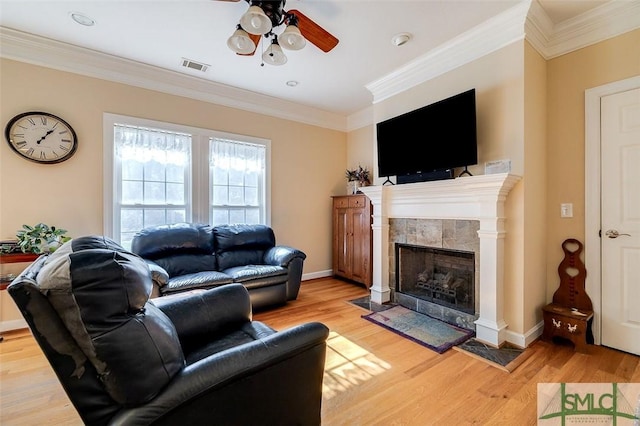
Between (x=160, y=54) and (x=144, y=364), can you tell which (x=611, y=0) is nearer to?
(x=144, y=364)

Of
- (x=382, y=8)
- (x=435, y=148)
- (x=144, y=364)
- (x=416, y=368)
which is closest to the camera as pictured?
(x=144, y=364)

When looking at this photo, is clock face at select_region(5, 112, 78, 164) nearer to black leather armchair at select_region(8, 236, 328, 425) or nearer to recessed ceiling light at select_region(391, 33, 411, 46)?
black leather armchair at select_region(8, 236, 328, 425)

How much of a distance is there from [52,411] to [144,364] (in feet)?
4.90

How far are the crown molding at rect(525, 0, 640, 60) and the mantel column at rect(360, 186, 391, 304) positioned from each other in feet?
6.68

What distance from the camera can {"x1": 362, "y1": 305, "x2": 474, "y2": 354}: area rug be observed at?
97.7 inches

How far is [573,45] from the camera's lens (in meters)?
2.54

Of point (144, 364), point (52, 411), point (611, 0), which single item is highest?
point (611, 0)

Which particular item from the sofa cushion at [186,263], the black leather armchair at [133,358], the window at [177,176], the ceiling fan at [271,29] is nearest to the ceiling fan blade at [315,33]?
the ceiling fan at [271,29]

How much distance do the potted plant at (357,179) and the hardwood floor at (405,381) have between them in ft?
8.10

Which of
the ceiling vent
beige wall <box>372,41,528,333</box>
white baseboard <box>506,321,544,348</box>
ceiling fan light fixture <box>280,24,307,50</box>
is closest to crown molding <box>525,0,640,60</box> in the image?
beige wall <box>372,41,528,333</box>

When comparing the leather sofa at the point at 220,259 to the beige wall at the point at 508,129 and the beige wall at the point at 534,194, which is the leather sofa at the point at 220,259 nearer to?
the beige wall at the point at 508,129

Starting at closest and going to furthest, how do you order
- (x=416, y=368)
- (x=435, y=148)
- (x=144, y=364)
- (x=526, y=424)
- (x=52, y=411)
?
1. (x=144, y=364)
2. (x=526, y=424)
3. (x=52, y=411)
4. (x=416, y=368)
5. (x=435, y=148)

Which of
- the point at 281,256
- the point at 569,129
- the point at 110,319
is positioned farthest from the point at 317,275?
the point at 110,319

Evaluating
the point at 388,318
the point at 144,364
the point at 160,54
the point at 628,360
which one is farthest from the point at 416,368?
the point at 160,54
